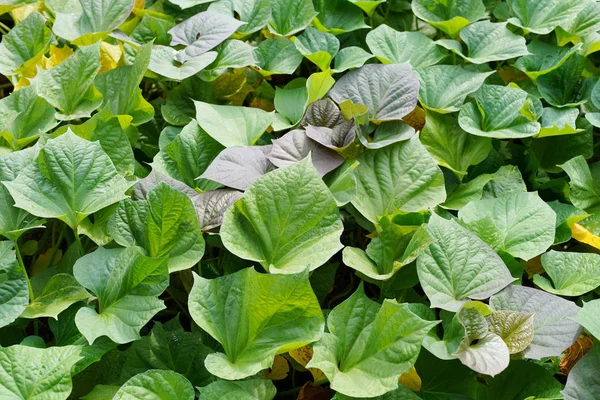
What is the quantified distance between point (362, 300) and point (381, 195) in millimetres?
263

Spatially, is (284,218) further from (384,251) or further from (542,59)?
(542,59)

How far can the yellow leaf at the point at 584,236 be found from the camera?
1200mm

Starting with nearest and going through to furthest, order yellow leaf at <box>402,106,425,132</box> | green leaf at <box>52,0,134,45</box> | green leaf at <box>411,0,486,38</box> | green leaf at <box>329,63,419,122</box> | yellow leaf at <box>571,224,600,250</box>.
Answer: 1. yellow leaf at <box>571,224,600,250</box>
2. green leaf at <box>329,63,419,122</box>
3. yellow leaf at <box>402,106,425,132</box>
4. green leaf at <box>52,0,134,45</box>
5. green leaf at <box>411,0,486,38</box>

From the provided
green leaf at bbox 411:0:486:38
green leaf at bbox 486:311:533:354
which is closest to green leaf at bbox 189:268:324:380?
green leaf at bbox 486:311:533:354

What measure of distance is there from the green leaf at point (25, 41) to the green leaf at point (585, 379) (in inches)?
48.4

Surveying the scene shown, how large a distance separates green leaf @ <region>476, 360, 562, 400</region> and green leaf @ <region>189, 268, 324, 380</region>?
286 mm

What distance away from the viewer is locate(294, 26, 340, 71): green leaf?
4.89ft

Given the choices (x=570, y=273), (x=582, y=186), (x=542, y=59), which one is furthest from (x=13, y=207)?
(x=542, y=59)

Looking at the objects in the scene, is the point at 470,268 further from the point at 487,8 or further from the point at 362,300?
the point at 487,8

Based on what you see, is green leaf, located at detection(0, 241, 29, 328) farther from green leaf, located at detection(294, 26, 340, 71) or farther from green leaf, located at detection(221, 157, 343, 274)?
green leaf, located at detection(294, 26, 340, 71)

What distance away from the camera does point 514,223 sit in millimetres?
1162

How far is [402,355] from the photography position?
35.7 inches

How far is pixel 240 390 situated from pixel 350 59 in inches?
31.6

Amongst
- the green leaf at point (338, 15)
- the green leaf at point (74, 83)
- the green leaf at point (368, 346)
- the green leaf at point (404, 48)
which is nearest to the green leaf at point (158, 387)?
the green leaf at point (368, 346)
